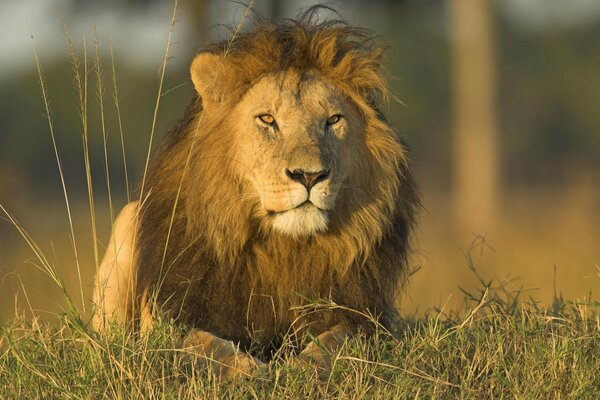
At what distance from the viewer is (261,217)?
15.7ft

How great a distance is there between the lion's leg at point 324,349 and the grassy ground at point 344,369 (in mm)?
65

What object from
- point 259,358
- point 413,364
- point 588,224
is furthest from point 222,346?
point 588,224

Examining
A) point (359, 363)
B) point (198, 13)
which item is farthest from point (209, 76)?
point (198, 13)

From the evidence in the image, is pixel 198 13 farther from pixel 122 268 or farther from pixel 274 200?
pixel 274 200

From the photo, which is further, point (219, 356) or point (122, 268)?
point (122, 268)

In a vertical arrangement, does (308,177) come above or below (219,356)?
above

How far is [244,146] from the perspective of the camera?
4840mm

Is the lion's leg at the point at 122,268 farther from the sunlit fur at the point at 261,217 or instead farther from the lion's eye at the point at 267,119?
the lion's eye at the point at 267,119

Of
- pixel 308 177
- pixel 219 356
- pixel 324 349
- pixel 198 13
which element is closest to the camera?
pixel 324 349

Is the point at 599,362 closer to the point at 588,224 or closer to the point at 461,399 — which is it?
the point at 461,399

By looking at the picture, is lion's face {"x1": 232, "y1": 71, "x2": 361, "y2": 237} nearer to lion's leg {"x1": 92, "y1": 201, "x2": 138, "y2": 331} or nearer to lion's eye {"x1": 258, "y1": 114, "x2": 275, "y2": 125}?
lion's eye {"x1": 258, "y1": 114, "x2": 275, "y2": 125}

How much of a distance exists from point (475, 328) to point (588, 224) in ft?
29.4

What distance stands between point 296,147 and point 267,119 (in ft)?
0.91

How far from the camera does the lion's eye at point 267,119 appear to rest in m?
4.85
